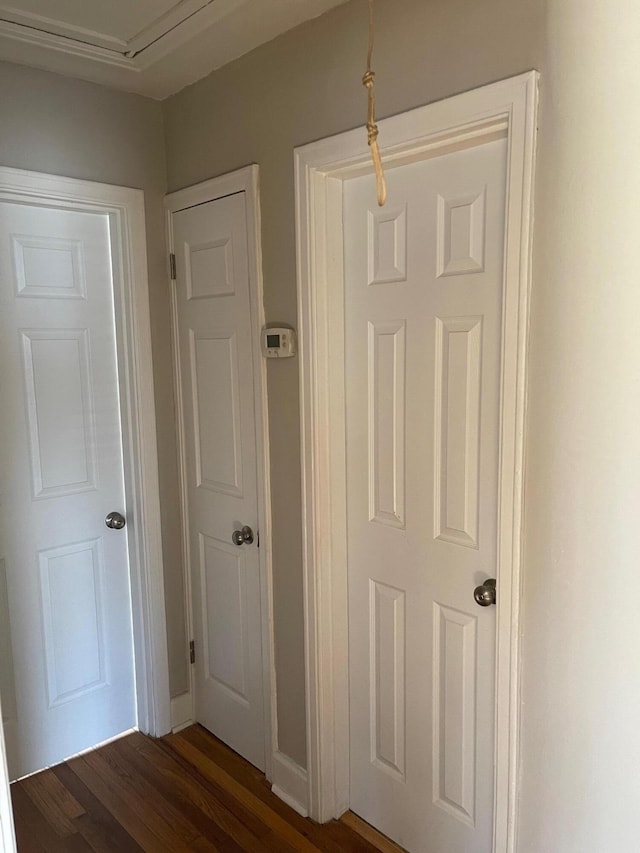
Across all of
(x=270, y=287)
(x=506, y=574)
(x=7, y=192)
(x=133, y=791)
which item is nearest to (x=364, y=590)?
(x=506, y=574)

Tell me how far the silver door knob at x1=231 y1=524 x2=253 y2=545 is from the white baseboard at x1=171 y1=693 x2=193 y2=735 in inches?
31.7

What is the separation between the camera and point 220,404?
2326mm

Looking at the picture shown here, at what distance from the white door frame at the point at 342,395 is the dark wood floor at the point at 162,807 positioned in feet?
0.51

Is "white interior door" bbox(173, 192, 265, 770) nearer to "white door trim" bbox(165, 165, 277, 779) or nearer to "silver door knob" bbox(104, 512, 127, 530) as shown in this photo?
"white door trim" bbox(165, 165, 277, 779)

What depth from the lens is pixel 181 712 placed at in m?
2.63

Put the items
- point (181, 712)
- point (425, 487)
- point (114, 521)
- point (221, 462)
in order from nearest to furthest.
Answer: point (425, 487) < point (221, 462) < point (114, 521) < point (181, 712)

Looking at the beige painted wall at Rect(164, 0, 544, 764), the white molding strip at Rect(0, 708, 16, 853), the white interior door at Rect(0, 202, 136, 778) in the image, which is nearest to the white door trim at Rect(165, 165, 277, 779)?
the beige painted wall at Rect(164, 0, 544, 764)

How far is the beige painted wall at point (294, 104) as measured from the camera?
1.45 metres

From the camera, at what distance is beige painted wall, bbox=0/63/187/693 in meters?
2.10

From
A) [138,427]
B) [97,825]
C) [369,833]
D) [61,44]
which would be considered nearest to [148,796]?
[97,825]

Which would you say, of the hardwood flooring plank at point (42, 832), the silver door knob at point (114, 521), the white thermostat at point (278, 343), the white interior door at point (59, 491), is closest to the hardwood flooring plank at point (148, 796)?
the white interior door at point (59, 491)

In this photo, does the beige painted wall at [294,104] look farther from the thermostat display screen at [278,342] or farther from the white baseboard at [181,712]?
the white baseboard at [181,712]

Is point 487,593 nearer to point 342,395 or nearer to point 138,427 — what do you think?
point 342,395

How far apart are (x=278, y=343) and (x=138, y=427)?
0.74 meters
